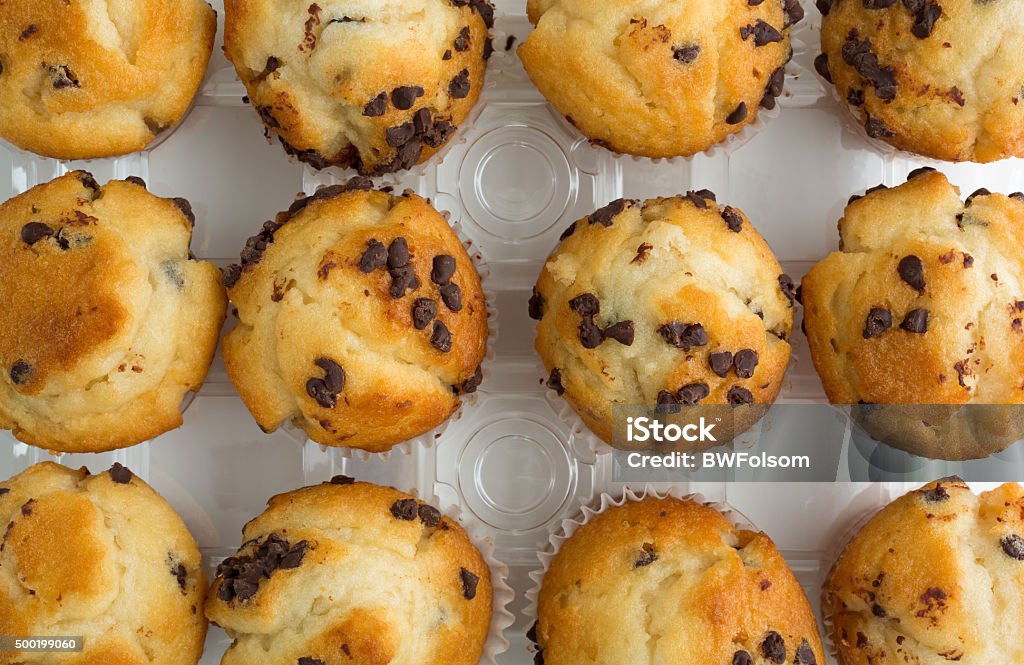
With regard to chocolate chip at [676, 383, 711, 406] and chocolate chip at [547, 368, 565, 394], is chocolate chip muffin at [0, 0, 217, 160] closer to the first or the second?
chocolate chip at [547, 368, 565, 394]

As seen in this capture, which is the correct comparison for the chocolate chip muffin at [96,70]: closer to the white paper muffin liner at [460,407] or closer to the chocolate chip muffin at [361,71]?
the chocolate chip muffin at [361,71]

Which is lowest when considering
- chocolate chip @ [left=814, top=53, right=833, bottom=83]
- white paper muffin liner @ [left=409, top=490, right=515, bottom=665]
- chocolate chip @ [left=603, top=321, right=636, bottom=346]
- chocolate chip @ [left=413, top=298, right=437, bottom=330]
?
white paper muffin liner @ [left=409, top=490, right=515, bottom=665]

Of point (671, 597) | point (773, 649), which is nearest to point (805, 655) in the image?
point (773, 649)

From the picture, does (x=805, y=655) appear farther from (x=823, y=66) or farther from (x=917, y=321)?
(x=823, y=66)

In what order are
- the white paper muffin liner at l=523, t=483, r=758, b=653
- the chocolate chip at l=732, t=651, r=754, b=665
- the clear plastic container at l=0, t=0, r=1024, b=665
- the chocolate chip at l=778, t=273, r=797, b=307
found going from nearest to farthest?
the chocolate chip at l=732, t=651, r=754, b=665, the chocolate chip at l=778, t=273, r=797, b=307, the white paper muffin liner at l=523, t=483, r=758, b=653, the clear plastic container at l=0, t=0, r=1024, b=665

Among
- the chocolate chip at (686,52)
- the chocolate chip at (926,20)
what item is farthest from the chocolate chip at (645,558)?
the chocolate chip at (926,20)

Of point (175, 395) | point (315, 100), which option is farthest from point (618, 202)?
point (175, 395)

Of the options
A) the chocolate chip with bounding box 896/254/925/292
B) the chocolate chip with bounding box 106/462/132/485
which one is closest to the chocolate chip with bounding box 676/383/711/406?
the chocolate chip with bounding box 896/254/925/292
